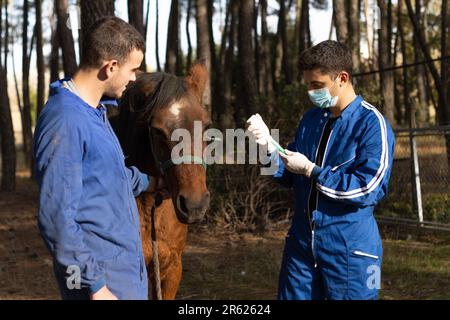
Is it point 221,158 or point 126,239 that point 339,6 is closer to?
point 221,158

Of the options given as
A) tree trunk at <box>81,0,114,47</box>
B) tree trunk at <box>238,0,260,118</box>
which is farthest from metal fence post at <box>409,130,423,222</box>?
tree trunk at <box>81,0,114,47</box>

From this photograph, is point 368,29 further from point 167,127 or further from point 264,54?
point 167,127

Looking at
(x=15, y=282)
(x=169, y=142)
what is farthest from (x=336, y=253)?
(x=15, y=282)

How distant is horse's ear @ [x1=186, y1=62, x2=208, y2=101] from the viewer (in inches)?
161

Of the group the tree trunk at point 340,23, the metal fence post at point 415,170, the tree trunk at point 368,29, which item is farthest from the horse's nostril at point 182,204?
the tree trunk at point 368,29

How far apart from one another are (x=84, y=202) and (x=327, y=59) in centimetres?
163

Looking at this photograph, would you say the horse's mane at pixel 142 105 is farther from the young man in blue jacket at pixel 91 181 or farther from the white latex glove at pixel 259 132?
the young man in blue jacket at pixel 91 181

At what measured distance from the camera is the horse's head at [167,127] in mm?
3467

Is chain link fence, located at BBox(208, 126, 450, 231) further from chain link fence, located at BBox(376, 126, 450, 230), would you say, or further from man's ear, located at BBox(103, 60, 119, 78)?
man's ear, located at BBox(103, 60, 119, 78)

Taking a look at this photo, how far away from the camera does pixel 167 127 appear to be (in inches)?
145

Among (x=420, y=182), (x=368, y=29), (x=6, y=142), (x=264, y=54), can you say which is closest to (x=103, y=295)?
(x=420, y=182)

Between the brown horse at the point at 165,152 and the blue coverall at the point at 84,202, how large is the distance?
806 millimetres

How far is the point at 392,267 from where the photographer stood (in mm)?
8109
